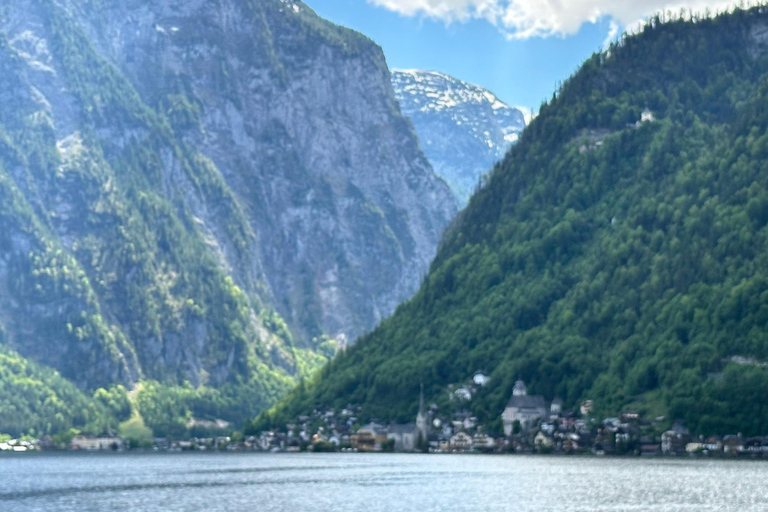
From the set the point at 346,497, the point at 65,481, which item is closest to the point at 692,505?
the point at 346,497

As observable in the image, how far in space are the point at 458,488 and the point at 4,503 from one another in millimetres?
43762

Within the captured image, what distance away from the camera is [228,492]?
16025 cm

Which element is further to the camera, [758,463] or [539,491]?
[758,463]

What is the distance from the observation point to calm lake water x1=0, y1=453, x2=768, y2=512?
136500mm

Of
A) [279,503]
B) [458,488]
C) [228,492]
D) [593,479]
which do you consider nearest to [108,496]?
[228,492]

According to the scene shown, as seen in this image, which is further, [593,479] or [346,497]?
[593,479]

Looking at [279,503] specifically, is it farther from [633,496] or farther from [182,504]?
[633,496]

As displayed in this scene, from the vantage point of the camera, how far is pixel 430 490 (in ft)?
510

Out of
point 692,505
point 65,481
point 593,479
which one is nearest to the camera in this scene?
point 692,505

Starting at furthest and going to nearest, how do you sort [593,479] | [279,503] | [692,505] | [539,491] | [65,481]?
[65,481], [593,479], [539,491], [279,503], [692,505]

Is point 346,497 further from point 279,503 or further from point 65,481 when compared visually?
point 65,481

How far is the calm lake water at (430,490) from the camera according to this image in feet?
448

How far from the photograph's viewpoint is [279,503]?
142 metres

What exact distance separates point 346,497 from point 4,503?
31.2 m
